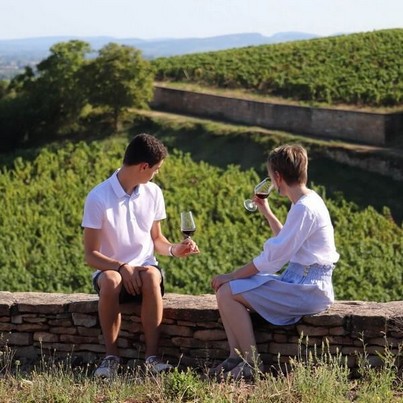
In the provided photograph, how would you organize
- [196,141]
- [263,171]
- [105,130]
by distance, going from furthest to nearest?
[105,130] → [196,141] → [263,171]

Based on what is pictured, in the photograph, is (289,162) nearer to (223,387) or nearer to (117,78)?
(223,387)

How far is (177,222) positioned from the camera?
84.0ft

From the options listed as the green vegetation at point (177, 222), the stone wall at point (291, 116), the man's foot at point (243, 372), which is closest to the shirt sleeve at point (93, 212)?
Result: the man's foot at point (243, 372)

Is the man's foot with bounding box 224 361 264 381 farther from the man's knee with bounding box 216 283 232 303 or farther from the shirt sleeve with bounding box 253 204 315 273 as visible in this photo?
the shirt sleeve with bounding box 253 204 315 273

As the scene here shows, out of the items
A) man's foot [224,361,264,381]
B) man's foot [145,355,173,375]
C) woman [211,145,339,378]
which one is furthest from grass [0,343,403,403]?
woman [211,145,339,378]

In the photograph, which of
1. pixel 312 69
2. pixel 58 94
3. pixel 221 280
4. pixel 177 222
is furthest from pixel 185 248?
pixel 312 69

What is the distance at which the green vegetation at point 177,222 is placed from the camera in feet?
63.2

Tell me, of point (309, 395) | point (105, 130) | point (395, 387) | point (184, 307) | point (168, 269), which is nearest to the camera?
point (309, 395)

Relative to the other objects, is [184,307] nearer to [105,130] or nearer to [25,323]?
[25,323]

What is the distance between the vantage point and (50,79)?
4200cm

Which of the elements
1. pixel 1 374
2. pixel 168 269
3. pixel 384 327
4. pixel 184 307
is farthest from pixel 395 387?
pixel 168 269

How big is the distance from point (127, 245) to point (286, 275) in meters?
1.06

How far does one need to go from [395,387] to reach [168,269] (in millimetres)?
14198

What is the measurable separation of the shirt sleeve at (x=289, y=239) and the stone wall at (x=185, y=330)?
43cm
